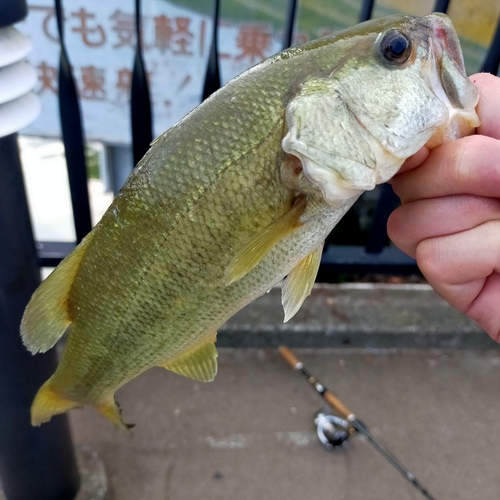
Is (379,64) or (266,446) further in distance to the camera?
(266,446)

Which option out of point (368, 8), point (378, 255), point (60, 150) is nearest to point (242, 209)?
point (368, 8)

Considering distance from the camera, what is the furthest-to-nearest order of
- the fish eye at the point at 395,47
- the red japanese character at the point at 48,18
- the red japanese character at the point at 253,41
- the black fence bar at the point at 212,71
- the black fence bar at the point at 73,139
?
1. the red japanese character at the point at 253,41
2. the red japanese character at the point at 48,18
3. the black fence bar at the point at 212,71
4. the black fence bar at the point at 73,139
5. the fish eye at the point at 395,47

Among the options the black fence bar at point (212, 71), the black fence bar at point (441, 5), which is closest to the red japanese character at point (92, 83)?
the black fence bar at point (212, 71)

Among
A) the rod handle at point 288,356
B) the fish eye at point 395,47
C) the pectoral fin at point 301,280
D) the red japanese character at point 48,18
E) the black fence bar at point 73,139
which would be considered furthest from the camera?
the rod handle at point 288,356

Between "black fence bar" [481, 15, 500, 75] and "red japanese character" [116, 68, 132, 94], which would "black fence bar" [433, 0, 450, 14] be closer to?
"black fence bar" [481, 15, 500, 75]

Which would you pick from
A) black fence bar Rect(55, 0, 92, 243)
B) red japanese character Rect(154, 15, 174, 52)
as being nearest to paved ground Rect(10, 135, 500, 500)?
black fence bar Rect(55, 0, 92, 243)

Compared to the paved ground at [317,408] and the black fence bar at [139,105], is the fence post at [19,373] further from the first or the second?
the black fence bar at [139,105]

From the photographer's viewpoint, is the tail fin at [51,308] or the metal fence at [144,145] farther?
the metal fence at [144,145]

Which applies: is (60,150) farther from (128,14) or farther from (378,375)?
(378,375)
